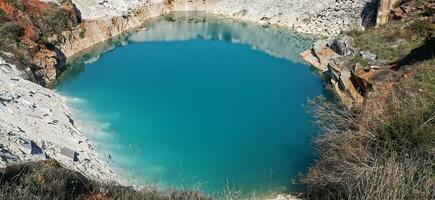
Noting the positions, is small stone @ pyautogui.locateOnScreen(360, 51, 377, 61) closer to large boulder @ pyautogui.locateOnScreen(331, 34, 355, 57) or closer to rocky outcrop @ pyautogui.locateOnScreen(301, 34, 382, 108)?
rocky outcrop @ pyautogui.locateOnScreen(301, 34, 382, 108)

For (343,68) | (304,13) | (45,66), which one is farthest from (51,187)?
(304,13)

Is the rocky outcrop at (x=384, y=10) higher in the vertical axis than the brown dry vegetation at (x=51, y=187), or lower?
lower

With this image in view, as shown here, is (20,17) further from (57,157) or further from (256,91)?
(57,157)

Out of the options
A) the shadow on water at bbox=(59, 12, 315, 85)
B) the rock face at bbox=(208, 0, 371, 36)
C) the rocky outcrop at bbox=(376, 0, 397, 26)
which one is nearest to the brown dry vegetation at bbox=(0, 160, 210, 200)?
the shadow on water at bbox=(59, 12, 315, 85)

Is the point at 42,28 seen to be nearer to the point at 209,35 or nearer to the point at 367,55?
the point at 209,35

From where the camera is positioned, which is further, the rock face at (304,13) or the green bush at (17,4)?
the rock face at (304,13)

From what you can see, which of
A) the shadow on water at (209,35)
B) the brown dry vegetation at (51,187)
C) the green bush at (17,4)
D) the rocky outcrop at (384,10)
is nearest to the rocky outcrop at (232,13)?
the shadow on water at (209,35)

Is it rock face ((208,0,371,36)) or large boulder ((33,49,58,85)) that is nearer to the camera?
large boulder ((33,49,58,85))

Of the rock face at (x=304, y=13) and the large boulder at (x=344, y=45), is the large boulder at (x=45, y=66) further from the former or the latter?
the rock face at (x=304, y=13)

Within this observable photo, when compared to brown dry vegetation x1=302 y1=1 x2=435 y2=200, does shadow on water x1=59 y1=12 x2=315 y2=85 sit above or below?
below
